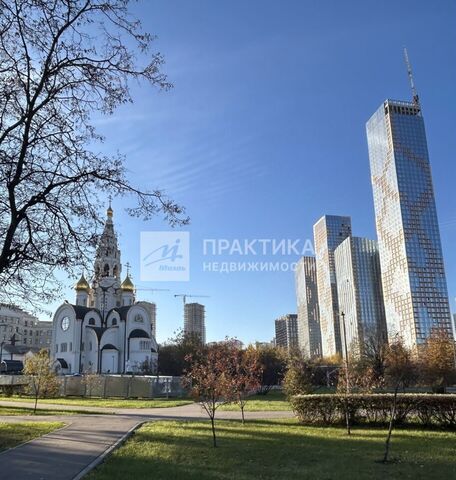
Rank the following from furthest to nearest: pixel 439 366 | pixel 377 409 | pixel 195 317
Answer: pixel 195 317 < pixel 439 366 < pixel 377 409

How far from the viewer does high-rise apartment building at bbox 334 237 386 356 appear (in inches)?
4601

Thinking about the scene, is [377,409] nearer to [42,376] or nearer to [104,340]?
[42,376]

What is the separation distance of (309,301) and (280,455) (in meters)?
128

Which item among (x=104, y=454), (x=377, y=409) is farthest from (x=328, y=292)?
(x=104, y=454)

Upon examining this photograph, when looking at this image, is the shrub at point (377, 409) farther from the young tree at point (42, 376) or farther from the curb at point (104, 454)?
the young tree at point (42, 376)

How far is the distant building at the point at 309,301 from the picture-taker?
13600 cm

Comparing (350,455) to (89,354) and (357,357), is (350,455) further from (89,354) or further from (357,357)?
(89,354)

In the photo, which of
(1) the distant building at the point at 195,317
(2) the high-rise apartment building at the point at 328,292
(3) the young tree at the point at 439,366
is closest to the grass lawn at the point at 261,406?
(3) the young tree at the point at 439,366

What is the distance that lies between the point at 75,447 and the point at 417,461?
816 cm

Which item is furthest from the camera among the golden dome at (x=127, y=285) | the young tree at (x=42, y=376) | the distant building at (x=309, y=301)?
the distant building at (x=309, y=301)

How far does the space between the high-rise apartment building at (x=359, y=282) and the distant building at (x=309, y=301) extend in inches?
331

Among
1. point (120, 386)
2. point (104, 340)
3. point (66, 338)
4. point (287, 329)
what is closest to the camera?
point (120, 386)

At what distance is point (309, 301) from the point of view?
13712cm

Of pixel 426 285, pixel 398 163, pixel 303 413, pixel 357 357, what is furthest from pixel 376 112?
pixel 303 413
